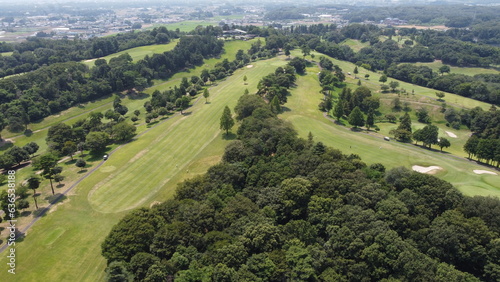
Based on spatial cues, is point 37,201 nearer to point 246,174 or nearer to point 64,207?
point 64,207

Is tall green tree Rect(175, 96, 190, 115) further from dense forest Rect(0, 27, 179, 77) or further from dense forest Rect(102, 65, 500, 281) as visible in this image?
dense forest Rect(0, 27, 179, 77)

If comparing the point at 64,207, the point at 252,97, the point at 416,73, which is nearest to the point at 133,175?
the point at 64,207

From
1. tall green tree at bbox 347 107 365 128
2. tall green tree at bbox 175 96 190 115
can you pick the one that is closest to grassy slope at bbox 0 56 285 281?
tall green tree at bbox 175 96 190 115

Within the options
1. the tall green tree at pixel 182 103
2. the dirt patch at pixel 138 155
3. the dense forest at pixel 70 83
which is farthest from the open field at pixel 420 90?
the dirt patch at pixel 138 155

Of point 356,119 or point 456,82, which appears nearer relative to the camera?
point 356,119

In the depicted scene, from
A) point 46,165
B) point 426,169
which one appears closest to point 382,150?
point 426,169

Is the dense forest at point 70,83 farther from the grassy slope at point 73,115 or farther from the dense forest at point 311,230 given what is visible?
the dense forest at point 311,230

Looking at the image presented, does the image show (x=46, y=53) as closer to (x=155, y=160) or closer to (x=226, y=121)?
(x=155, y=160)
